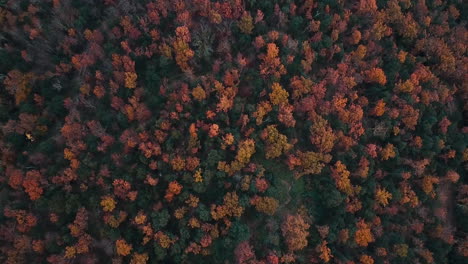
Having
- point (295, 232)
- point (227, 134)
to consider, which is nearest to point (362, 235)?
point (295, 232)

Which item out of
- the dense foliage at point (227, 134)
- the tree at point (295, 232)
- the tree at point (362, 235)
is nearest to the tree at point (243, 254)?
the dense foliage at point (227, 134)

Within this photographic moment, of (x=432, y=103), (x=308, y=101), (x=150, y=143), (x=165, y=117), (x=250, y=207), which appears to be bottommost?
(x=250, y=207)

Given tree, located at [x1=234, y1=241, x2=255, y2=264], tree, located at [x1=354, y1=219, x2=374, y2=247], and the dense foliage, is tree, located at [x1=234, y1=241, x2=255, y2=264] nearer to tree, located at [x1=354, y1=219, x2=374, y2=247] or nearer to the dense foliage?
the dense foliage

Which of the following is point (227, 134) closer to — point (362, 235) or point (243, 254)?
point (243, 254)

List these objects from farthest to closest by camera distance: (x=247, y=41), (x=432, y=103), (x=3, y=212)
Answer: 1. (x=432, y=103)
2. (x=247, y=41)
3. (x=3, y=212)

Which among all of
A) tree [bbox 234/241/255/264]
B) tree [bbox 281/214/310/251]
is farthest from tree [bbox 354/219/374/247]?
tree [bbox 234/241/255/264]

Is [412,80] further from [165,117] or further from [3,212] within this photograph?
[3,212]

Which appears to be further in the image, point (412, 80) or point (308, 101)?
point (412, 80)

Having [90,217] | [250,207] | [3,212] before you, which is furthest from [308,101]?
[3,212]
